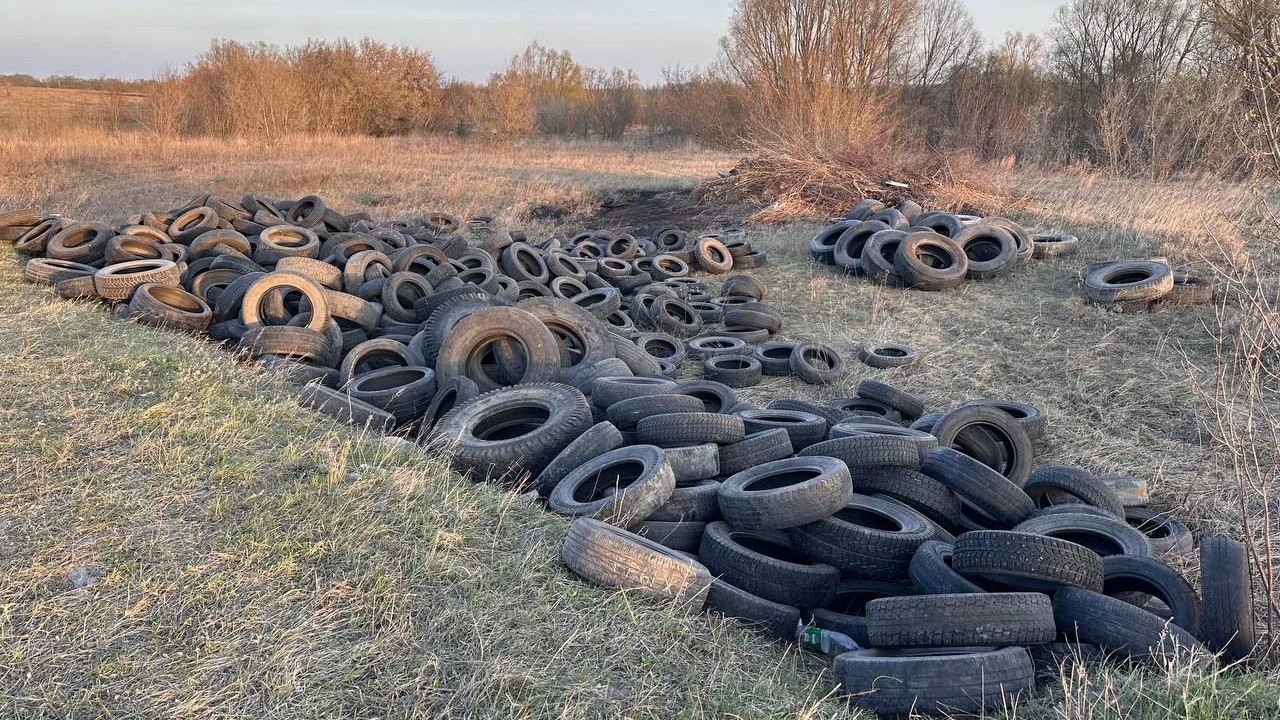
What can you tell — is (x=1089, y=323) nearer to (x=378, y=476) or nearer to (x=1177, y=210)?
(x=1177, y=210)

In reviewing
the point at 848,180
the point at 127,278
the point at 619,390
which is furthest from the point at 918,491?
the point at 848,180

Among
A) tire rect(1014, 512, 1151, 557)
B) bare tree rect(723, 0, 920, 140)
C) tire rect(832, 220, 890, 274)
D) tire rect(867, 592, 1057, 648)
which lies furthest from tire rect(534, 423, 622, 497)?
bare tree rect(723, 0, 920, 140)

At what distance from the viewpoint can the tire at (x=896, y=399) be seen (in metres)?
7.01

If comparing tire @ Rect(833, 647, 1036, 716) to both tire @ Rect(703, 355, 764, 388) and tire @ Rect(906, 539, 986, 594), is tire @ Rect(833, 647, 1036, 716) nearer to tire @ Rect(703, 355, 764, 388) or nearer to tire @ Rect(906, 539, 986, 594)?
tire @ Rect(906, 539, 986, 594)

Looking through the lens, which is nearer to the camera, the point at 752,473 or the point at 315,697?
the point at 315,697

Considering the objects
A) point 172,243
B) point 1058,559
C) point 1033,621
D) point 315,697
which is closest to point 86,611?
point 315,697

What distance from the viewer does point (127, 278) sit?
27.2 ft

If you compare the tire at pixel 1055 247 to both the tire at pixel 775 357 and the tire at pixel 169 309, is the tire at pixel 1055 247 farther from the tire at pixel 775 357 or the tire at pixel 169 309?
the tire at pixel 169 309

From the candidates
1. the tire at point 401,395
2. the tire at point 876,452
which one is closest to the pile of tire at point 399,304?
the tire at point 401,395

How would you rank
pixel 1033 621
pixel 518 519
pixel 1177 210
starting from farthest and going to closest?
pixel 1177 210 < pixel 518 519 < pixel 1033 621

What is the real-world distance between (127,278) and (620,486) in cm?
655

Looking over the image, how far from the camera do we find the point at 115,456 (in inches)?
171

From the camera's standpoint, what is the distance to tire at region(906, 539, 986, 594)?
3734 mm

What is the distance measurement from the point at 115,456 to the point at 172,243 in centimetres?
708
